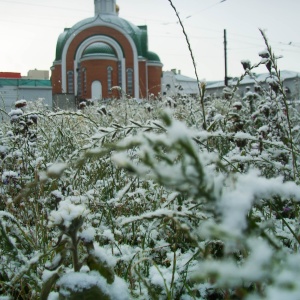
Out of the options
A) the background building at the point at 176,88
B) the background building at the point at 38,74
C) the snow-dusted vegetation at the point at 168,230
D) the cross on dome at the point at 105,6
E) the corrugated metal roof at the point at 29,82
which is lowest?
the snow-dusted vegetation at the point at 168,230

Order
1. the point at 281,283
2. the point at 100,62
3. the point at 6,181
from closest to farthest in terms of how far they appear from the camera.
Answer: the point at 281,283 → the point at 6,181 → the point at 100,62

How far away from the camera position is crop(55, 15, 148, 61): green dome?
3462cm

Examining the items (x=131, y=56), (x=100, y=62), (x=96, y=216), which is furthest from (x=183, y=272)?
(x=131, y=56)

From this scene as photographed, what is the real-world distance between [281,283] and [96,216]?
149 cm

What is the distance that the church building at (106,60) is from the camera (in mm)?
32656

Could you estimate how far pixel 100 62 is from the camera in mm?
31766

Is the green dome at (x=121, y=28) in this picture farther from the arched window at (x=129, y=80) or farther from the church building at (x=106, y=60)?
the arched window at (x=129, y=80)

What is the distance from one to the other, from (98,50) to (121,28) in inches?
164

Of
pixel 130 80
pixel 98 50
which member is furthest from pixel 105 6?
pixel 130 80

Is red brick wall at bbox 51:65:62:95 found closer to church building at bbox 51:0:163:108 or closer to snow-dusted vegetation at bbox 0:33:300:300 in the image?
A: church building at bbox 51:0:163:108

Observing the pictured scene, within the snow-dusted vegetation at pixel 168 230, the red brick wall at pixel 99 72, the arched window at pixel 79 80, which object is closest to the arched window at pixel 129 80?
the red brick wall at pixel 99 72

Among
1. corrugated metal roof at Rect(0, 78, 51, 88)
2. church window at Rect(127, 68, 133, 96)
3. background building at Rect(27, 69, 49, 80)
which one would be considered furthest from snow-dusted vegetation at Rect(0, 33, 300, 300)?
background building at Rect(27, 69, 49, 80)

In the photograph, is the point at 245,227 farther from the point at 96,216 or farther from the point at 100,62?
the point at 100,62

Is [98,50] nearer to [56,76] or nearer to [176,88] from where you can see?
[56,76]
